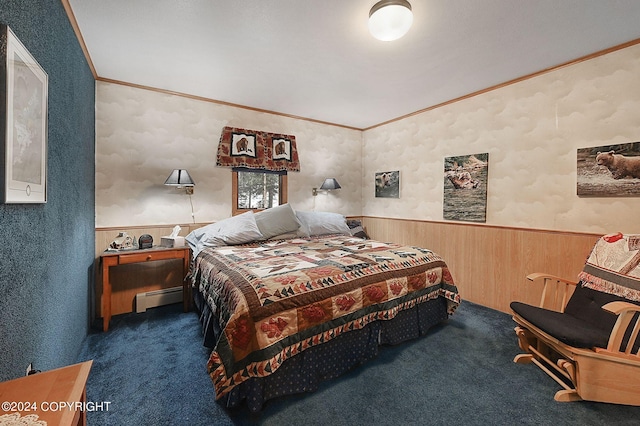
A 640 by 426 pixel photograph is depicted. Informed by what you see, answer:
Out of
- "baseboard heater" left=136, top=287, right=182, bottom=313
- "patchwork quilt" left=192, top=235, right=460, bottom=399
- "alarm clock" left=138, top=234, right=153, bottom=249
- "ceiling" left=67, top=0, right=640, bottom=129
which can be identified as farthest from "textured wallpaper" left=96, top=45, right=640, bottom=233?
"patchwork quilt" left=192, top=235, right=460, bottom=399

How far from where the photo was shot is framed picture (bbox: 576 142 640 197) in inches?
86.7

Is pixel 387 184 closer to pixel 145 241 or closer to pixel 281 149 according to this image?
pixel 281 149

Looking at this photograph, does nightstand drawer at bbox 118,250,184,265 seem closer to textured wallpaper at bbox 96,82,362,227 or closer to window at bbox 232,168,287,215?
textured wallpaper at bbox 96,82,362,227

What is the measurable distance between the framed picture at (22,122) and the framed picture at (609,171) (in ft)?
12.5

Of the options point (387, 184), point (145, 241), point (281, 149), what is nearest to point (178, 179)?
point (145, 241)

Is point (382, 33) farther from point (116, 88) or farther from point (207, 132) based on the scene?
point (116, 88)

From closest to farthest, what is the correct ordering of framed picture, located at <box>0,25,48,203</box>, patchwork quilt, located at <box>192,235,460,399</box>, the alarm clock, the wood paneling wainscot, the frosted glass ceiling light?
1. framed picture, located at <box>0,25,48,203</box>
2. patchwork quilt, located at <box>192,235,460,399</box>
3. the frosted glass ceiling light
4. the wood paneling wainscot
5. the alarm clock

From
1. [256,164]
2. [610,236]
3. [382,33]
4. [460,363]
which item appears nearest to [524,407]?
[460,363]

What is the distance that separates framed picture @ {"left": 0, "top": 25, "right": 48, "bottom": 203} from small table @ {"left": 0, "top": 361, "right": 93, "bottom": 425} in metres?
0.65

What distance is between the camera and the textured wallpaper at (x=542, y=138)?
7.47 feet

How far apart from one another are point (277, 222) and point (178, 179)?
3.99ft

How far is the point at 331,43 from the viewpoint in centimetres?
226

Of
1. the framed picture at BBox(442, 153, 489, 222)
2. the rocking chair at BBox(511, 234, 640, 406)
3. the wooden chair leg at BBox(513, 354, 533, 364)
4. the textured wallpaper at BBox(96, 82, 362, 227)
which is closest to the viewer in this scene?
the rocking chair at BBox(511, 234, 640, 406)

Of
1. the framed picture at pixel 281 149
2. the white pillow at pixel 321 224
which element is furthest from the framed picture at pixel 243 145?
the white pillow at pixel 321 224
